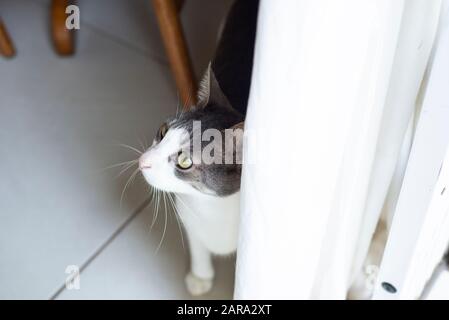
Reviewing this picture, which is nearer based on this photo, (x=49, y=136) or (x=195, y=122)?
(x=195, y=122)

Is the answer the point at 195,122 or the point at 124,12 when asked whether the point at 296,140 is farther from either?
the point at 124,12

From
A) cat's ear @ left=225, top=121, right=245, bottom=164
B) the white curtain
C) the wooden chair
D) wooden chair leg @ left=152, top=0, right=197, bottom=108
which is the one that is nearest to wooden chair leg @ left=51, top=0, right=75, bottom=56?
the wooden chair

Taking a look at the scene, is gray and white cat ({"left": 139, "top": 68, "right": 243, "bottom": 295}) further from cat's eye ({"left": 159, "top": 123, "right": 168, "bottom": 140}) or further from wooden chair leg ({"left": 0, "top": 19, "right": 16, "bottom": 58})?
wooden chair leg ({"left": 0, "top": 19, "right": 16, "bottom": 58})

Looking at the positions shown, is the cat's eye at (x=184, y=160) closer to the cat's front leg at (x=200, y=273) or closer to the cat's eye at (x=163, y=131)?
the cat's eye at (x=163, y=131)

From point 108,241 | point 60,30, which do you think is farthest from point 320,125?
point 60,30

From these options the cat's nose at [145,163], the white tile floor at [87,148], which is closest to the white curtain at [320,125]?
the cat's nose at [145,163]

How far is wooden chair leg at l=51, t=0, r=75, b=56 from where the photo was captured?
1280mm

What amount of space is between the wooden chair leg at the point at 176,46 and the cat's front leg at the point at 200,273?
0.99 feet

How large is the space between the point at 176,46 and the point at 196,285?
1.63ft

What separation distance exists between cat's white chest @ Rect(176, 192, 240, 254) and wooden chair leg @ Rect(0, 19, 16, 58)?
704 mm

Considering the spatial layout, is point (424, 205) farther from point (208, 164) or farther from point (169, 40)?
point (169, 40)
